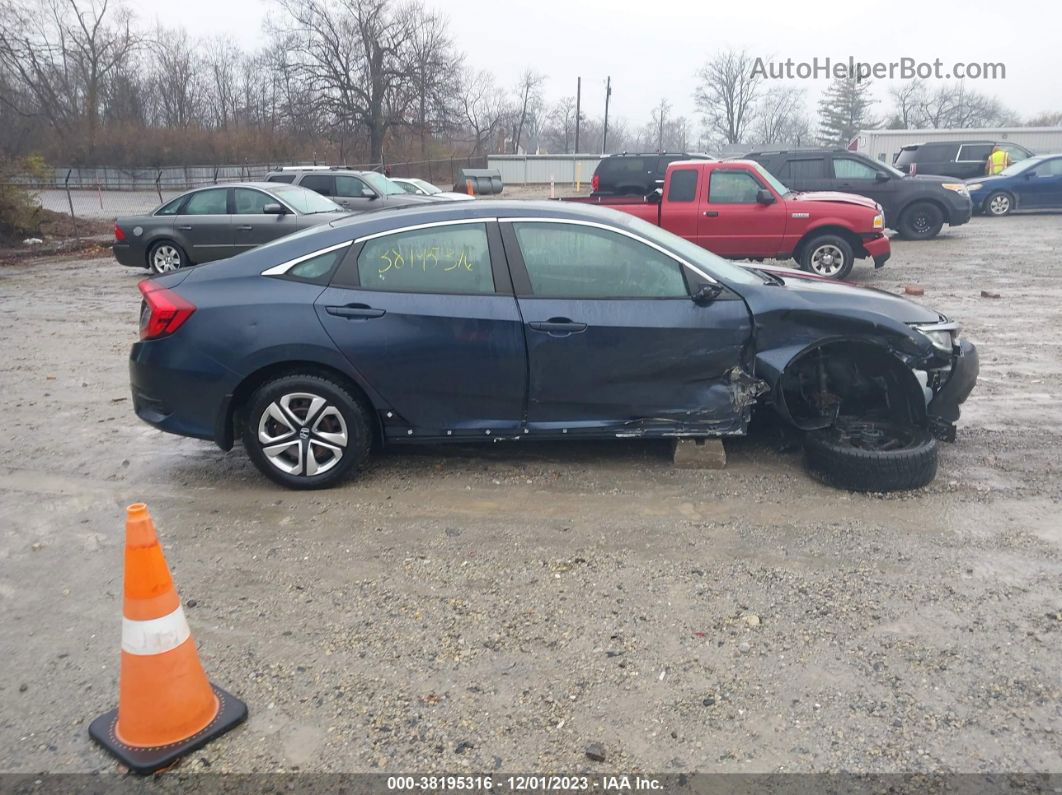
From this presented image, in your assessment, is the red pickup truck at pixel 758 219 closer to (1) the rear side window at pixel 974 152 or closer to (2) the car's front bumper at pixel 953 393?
(2) the car's front bumper at pixel 953 393

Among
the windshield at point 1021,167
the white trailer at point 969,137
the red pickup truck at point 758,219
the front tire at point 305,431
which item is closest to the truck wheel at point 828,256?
the red pickup truck at point 758,219

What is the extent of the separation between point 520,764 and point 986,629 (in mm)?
2000

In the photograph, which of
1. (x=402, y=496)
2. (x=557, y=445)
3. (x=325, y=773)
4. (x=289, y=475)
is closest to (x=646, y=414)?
(x=557, y=445)

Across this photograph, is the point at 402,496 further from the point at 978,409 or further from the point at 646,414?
the point at 978,409

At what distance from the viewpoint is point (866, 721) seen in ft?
9.73

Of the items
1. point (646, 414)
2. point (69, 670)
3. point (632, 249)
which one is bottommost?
point (69, 670)

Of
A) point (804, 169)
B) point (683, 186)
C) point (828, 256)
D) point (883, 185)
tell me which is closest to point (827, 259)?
point (828, 256)

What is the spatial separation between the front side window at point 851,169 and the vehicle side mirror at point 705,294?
530 inches

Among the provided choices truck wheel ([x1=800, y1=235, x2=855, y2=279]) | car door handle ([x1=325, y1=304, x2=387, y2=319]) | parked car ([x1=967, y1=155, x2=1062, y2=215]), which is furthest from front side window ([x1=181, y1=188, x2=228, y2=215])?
parked car ([x1=967, y1=155, x2=1062, y2=215])

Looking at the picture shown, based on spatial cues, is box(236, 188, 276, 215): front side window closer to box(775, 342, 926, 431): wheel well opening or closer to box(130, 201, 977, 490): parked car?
box(130, 201, 977, 490): parked car

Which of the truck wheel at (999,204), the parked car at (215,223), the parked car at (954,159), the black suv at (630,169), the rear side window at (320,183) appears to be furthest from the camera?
the parked car at (954,159)

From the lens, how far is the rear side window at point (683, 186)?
41.5 ft

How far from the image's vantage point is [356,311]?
4977mm

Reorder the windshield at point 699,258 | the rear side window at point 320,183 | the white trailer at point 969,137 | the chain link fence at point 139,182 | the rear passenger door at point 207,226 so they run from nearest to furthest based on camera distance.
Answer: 1. the windshield at point 699,258
2. the rear passenger door at point 207,226
3. the rear side window at point 320,183
4. the chain link fence at point 139,182
5. the white trailer at point 969,137
